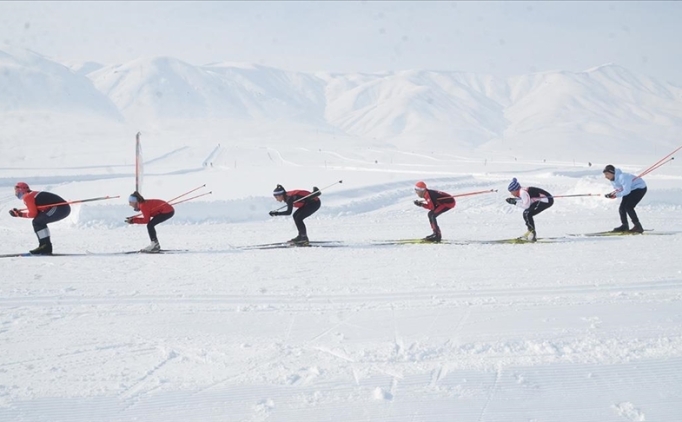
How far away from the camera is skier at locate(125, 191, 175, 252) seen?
10.8 m

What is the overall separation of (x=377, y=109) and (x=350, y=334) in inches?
6676

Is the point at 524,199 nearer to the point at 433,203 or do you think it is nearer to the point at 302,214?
the point at 433,203

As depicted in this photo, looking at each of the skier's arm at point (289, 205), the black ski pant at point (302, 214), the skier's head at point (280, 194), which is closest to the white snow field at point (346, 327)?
the black ski pant at point (302, 214)

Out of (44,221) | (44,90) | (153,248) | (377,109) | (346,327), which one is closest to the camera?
(346,327)

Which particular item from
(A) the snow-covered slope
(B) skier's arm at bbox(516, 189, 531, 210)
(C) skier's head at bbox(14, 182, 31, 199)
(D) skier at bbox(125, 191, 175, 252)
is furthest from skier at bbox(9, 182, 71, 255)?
(A) the snow-covered slope

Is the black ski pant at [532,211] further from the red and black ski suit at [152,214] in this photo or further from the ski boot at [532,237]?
the red and black ski suit at [152,214]

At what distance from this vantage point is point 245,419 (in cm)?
416

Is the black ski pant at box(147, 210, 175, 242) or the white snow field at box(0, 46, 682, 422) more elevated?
the white snow field at box(0, 46, 682, 422)

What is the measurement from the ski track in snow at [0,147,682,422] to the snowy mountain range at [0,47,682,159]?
9738 centimetres

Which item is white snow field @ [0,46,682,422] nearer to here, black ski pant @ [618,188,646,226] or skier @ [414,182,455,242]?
skier @ [414,182,455,242]

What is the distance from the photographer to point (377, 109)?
171875 millimetres

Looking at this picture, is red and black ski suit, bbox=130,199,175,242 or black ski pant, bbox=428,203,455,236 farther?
black ski pant, bbox=428,203,455,236

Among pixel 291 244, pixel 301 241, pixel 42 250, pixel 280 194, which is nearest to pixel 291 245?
pixel 291 244

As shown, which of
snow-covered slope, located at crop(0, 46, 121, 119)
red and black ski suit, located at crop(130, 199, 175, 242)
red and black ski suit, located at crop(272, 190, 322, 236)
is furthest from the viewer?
snow-covered slope, located at crop(0, 46, 121, 119)
